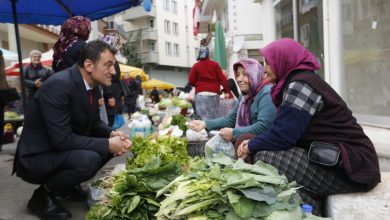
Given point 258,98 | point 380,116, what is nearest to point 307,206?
point 258,98

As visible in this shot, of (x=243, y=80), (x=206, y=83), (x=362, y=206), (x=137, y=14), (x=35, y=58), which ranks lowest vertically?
(x=362, y=206)

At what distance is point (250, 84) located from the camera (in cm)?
367

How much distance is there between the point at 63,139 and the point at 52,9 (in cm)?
473

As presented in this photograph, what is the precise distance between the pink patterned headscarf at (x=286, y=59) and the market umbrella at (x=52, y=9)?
3723mm

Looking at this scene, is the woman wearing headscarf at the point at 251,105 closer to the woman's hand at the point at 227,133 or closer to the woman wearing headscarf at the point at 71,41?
the woman's hand at the point at 227,133

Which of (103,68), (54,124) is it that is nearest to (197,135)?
(103,68)

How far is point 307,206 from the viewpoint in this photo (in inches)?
94.3

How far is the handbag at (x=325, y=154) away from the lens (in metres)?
2.48

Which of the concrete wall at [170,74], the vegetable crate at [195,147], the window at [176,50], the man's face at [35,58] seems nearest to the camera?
the vegetable crate at [195,147]

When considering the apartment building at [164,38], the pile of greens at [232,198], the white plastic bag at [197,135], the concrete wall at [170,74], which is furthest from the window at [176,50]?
the pile of greens at [232,198]

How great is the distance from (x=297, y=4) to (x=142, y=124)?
529 cm

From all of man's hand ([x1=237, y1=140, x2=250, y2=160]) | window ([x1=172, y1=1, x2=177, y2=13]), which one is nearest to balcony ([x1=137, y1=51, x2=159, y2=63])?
window ([x1=172, y1=1, x2=177, y2=13])

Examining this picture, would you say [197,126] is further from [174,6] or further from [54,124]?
[174,6]

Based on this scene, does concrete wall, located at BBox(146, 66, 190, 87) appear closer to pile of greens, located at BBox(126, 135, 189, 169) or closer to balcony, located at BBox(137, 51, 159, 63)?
balcony, located at BBox(137, 51, 159, 63)
